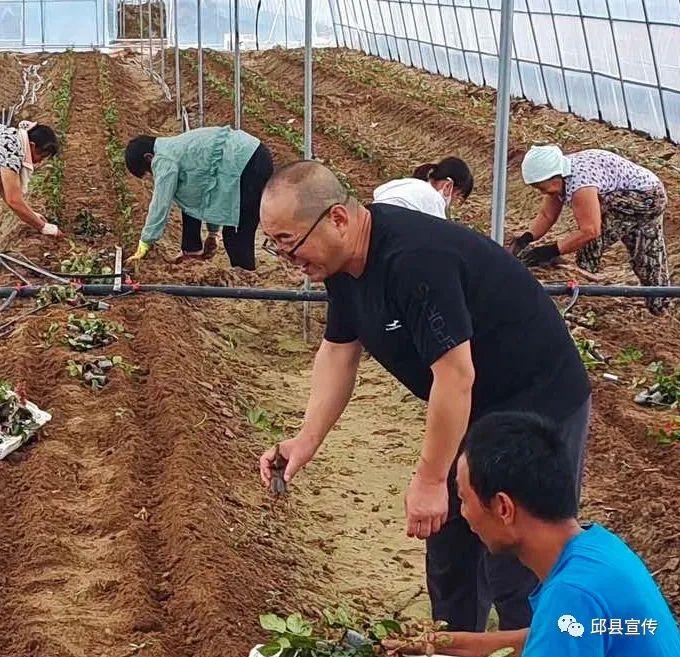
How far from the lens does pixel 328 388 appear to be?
355 cm

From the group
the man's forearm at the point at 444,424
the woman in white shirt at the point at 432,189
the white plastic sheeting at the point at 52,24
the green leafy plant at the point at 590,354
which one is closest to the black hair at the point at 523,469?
the man's forearm at the point at 444,424

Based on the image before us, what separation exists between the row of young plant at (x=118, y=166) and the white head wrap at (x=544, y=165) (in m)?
4.05

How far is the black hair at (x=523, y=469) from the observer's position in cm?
241

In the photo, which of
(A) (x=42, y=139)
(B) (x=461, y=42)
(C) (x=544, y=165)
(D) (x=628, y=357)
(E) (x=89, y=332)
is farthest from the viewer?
(B) (x=461, y=42)

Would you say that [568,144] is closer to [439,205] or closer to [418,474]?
[439,205]

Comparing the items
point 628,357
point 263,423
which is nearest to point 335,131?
point 628,357

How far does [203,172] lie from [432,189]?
247cm

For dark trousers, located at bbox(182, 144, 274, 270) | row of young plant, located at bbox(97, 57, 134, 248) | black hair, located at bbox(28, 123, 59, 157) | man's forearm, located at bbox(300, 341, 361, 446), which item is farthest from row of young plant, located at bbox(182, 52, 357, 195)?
man's forearm, located at bbox(300, 341, 361, 446)

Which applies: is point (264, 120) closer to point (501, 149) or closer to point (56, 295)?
point (56, 295)

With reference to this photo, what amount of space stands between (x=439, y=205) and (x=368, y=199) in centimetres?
712

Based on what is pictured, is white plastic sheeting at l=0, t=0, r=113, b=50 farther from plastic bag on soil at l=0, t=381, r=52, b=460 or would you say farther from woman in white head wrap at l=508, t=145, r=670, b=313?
plastic bag on soil at l=0, t=381, r=52, b=460

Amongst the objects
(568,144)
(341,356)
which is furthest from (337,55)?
(341,356)

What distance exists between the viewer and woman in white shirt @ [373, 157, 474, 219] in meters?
4.79

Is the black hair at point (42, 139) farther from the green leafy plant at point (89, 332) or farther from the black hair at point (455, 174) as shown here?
the black hair at point (455, 174)
